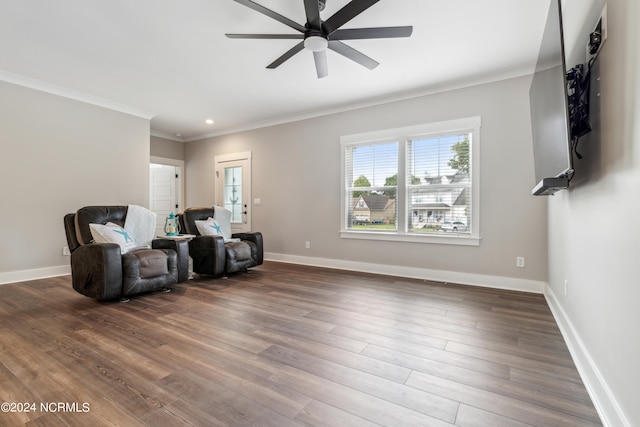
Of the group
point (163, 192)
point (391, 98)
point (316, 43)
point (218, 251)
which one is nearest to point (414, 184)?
point (391, 98)

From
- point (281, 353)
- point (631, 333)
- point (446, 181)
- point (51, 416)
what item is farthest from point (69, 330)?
point (446, 181)

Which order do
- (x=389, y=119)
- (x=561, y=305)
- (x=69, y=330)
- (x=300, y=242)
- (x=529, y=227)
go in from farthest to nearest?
(x=300, y=242) < (x=389, y=119) < (x=529, y=227) < (x=561, y=305) < (x=69, y=330)

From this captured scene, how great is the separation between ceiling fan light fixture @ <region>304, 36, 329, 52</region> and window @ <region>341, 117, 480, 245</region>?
2226mm

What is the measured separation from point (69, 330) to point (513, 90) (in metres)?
5.18

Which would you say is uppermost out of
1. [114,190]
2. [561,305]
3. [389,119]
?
[389,119]

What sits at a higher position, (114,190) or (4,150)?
(4,150)

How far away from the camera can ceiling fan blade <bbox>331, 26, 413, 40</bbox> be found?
7.72 feet

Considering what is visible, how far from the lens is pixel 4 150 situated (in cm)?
396

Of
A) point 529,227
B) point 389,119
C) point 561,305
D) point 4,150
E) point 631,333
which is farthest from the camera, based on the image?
point 389,119

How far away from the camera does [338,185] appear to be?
511 centimetres

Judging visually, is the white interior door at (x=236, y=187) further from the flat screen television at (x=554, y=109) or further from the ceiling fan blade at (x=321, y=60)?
the flat screen television at (x=554, y=109)

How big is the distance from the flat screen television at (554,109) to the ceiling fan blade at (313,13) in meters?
1.46

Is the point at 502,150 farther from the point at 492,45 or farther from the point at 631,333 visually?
the point at 631,333

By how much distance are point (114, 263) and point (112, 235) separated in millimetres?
424
